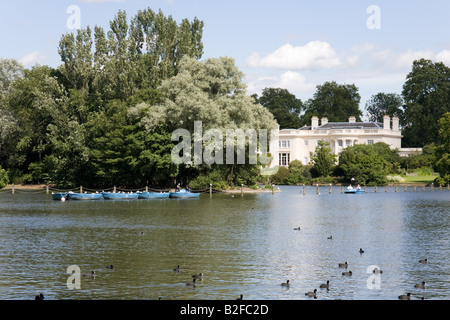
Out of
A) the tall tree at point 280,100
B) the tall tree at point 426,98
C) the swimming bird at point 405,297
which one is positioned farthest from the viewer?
the tall tree at point 280,100

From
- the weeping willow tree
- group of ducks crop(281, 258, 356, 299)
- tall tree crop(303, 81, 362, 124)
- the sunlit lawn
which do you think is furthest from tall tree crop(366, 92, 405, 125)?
group of ducks crop(281, 258, 356, 299)

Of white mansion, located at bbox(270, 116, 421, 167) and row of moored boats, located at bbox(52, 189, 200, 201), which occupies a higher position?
white mansion, located at bbox(270, 116, 421, 167)

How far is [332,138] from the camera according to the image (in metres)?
116

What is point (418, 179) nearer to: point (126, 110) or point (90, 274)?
point (126, 110)

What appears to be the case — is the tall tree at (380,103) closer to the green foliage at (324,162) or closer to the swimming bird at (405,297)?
the green foliage at (324,162)

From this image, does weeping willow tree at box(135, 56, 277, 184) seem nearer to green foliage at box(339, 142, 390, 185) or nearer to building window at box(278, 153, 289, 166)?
green foliage at box(339, 142, 390, 185)

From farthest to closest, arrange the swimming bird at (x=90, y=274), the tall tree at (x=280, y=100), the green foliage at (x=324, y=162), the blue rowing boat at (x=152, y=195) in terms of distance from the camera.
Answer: the tall tree at (x=280, y=100)
the green foliage at (x=324, y=162)
the blue rowing boat at (x=152, y=195)
the swimming bird at (x=90, y=274)

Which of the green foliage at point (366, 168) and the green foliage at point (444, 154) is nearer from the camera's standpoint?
the green foliage at point (444, 154)

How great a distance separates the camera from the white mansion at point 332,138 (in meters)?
114

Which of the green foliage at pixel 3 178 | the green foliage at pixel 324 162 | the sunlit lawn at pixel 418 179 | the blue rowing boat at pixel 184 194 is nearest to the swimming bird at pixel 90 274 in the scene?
the blue rowing boat at pixel 184 194

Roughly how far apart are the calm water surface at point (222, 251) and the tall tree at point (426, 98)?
75.6 metres

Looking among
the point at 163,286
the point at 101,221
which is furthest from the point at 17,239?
the point at 163,286

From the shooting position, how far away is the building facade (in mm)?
114438

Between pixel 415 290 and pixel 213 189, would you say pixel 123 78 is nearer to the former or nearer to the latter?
pixel 213 189
